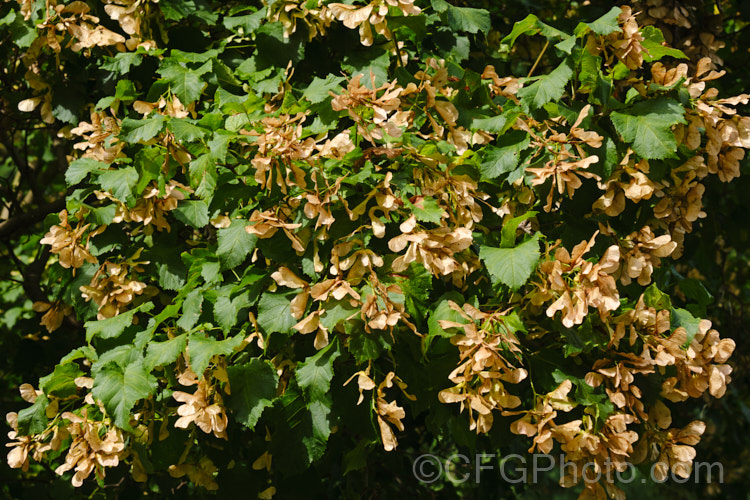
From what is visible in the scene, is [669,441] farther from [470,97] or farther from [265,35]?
[265,35]

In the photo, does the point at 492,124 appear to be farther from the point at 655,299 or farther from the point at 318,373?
the point at 318,373

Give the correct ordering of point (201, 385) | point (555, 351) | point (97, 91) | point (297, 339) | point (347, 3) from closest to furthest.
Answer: point (201, 385), point (555, 351), point (347, 3), point (297, 339), point (97, 91)

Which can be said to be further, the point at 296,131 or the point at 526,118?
the point at 526,118

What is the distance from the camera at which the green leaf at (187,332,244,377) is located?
164 cm

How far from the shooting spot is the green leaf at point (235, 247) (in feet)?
5.72

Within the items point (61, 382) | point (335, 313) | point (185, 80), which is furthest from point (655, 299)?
point (61, 382)

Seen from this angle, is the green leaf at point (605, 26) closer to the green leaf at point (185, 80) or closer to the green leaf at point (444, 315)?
the green leaf at point (444, 315)

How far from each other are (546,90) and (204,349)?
104 cm

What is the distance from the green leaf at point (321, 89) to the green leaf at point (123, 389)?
2.60 ft

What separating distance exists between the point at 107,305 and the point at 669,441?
153 centimetres

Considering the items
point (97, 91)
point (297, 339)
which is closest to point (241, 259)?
point (297, 339)

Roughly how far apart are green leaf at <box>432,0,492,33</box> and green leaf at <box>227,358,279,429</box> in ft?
3.81

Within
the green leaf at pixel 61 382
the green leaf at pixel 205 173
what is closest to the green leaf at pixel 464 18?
the green leaf at pixel 205 173

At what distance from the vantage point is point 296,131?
5.63 feet
